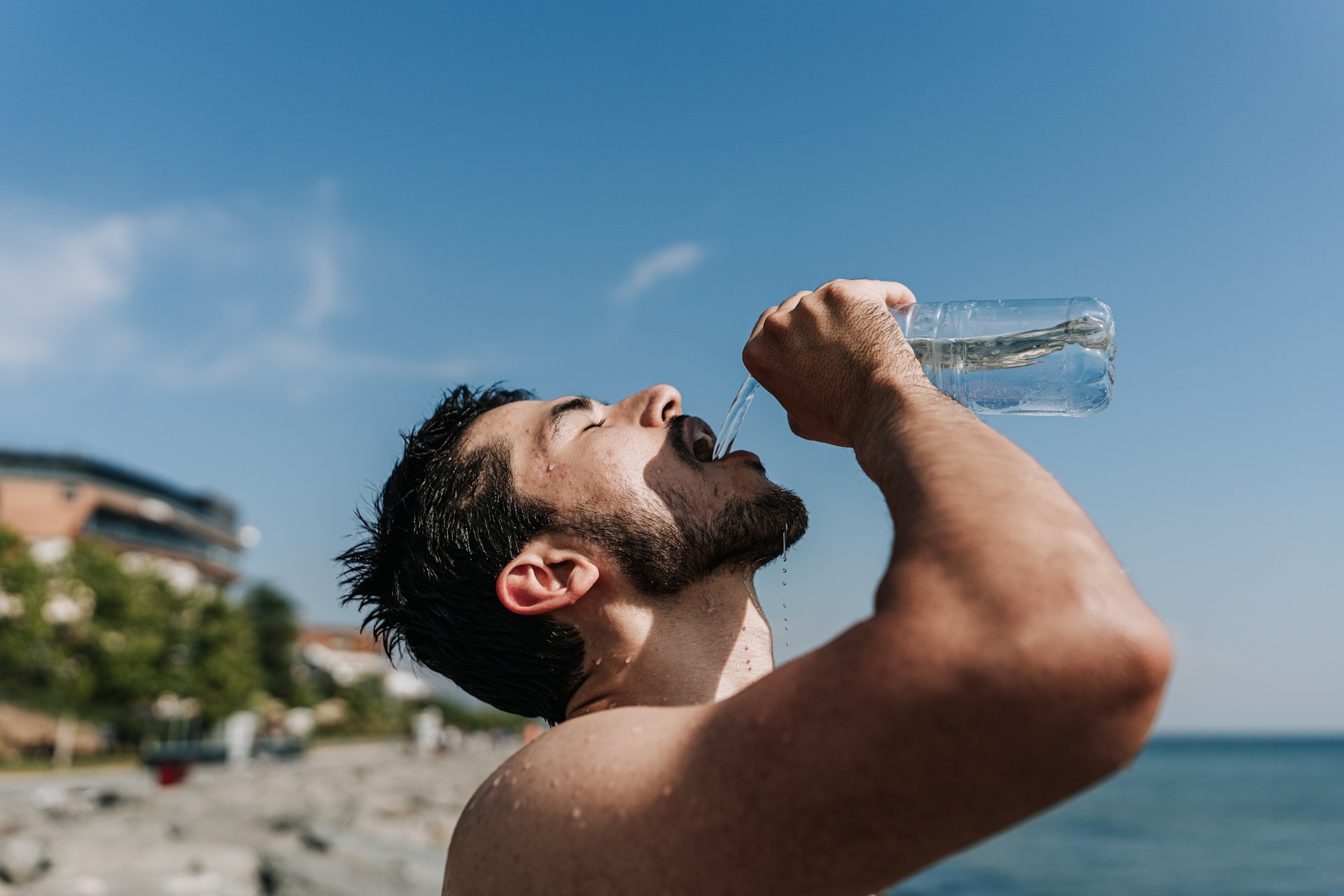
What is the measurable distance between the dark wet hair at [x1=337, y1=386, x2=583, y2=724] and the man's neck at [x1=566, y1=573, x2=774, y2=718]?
0.12 meters

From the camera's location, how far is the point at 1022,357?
2518mm

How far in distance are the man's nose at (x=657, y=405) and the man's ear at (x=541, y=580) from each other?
36 cm

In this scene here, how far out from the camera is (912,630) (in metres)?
1.31

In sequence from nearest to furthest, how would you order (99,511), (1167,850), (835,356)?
(835,356) → (1167,850) → (99,511)

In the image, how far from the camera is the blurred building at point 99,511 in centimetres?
5419

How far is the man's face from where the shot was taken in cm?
226

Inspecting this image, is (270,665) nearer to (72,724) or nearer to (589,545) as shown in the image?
(72,724)

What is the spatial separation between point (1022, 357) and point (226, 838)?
1246 cm

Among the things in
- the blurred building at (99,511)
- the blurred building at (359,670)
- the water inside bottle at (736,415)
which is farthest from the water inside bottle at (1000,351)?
the blurred building at (359,670)

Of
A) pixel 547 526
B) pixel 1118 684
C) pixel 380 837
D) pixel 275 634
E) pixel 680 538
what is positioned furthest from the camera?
pixel 275 634

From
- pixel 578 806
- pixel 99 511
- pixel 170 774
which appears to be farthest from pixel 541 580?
pixel 99 511

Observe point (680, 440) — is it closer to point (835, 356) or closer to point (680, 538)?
point (680, 538)

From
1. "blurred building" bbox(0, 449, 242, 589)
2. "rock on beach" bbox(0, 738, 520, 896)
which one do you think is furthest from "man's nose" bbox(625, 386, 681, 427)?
"blurred building" bbox(0, 449, 242, 589)

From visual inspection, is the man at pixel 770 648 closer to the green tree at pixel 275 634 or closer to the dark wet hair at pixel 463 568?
the dark wet hair at pixel 463 568
